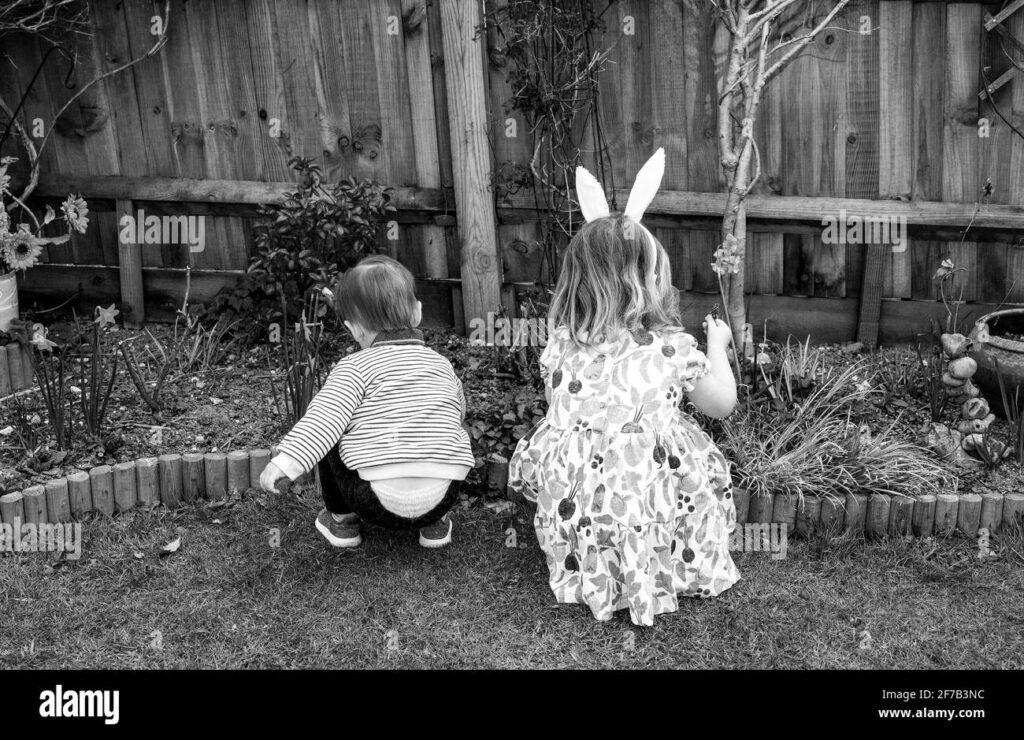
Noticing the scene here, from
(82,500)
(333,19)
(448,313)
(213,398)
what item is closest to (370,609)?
(82,500)

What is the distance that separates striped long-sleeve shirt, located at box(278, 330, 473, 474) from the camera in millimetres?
3068

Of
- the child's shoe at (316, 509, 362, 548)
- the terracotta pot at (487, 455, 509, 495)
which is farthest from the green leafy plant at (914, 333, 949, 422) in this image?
the child's shoe at (316, 509, 362, 548)

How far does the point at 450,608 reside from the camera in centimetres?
311

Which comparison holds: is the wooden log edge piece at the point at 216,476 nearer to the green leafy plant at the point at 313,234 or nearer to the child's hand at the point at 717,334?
the green leafy plant at the point at 313,234

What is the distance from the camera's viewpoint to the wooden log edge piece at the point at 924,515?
3.42 m

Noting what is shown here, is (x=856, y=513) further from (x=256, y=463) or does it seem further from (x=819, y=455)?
(x=256, y=463)

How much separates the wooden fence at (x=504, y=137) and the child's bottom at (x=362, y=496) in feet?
5.51

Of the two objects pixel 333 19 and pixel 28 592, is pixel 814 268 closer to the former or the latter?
pixel 333 19

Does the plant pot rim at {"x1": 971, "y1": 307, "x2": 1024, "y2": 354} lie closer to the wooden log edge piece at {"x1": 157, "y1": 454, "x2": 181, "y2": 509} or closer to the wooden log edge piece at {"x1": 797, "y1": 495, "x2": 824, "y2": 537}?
the wooden log edge piece at {"x1": 797, "y1": 495, "x2": 824, "y2": 537}

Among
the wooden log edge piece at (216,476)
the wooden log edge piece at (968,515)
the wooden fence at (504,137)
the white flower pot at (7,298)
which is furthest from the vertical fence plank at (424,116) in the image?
the wooden log edge piece at (968,515)

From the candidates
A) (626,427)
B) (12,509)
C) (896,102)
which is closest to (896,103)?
(896,102)

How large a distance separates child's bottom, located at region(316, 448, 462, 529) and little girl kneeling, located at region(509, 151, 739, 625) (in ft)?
1.09

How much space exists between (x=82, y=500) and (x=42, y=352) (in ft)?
Answer: 3.87

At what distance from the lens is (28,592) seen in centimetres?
320
